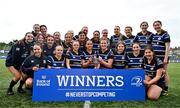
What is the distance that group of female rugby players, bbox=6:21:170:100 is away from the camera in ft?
28.4

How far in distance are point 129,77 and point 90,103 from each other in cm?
122

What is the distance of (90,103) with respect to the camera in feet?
26.6

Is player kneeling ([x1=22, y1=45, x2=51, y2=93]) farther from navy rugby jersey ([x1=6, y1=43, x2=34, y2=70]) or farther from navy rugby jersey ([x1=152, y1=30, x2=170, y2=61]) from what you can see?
navy rugby jersey ([x1=152, y1=30, x2=170, y2=61])

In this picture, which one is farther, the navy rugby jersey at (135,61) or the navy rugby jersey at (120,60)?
the navy rugby jersey at (120,60)

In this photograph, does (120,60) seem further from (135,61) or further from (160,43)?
(160,43)

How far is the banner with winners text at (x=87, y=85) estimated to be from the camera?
8195 millimetres

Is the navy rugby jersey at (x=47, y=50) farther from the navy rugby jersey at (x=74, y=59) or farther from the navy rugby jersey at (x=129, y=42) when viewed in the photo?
the navy rugby jersey at (x=129, y=42)

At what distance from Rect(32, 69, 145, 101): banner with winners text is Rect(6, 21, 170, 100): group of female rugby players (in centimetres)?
34

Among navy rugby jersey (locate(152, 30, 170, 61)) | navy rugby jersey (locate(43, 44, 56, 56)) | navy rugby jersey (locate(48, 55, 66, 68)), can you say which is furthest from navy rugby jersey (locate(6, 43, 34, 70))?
navy rugby jersey (locate(152, 30, 170, 61))

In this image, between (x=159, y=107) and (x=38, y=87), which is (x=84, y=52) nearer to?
(x=38, y=87)

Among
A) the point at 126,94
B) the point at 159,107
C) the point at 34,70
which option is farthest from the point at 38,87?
the point at 159,107

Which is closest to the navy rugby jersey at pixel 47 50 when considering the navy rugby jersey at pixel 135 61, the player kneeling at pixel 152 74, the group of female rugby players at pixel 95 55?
the group of female rugby players at pixel 95 55

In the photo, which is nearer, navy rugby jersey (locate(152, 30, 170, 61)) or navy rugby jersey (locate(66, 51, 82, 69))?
navy rugby jersey (locate(66, 51, 82, 69))

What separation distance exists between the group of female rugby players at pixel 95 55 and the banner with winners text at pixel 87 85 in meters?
0.34
